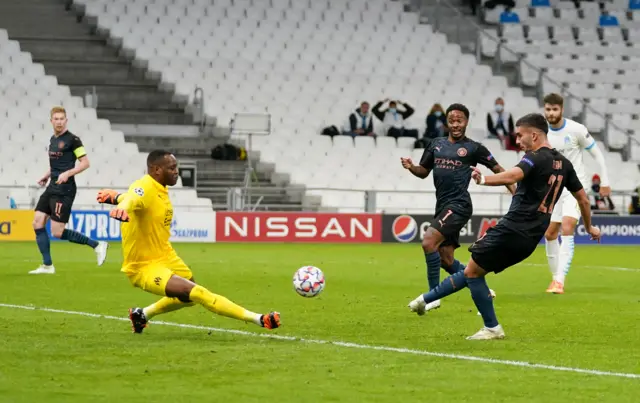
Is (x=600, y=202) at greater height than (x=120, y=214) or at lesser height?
lesser

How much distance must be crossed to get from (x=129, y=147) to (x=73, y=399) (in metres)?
23.3

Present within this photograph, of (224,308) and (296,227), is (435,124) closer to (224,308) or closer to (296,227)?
(296,227)

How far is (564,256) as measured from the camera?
15.4m

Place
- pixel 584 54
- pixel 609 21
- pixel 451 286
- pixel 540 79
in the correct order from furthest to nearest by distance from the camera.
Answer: pixel 609 21 → pixel 584 54 → pixel 540 79 → pixel 451 286

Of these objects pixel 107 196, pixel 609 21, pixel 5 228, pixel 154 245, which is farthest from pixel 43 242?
pixel 609 21

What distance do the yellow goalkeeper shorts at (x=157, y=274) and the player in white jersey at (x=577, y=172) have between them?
236 inches

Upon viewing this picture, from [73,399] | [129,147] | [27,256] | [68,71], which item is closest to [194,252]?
[27,256]

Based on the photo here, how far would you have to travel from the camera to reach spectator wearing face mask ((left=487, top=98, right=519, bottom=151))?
33.4m

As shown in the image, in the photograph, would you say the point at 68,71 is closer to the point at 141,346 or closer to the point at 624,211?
the point at 624,211

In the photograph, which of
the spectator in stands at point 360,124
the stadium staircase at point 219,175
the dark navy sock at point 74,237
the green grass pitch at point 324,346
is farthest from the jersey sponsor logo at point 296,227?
the green grass pitch at point 324,346

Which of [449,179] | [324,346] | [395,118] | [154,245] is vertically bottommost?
[324,346]

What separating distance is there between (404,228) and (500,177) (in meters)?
19.8

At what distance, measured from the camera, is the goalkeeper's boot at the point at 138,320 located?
408 inches

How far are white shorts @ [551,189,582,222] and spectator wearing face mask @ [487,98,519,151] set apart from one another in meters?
17.9
